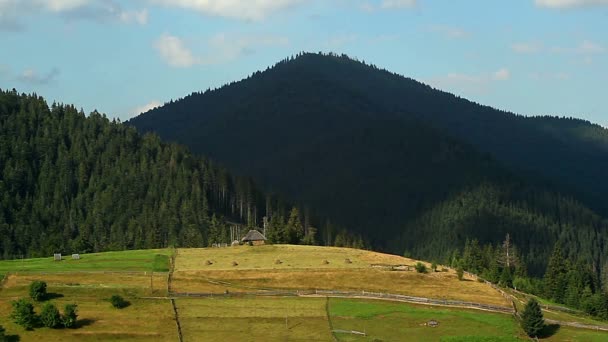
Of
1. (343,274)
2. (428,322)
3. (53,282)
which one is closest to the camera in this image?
(428,322)

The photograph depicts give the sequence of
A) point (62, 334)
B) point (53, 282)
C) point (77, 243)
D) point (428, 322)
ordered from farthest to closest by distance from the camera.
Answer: point (77, 243), point (53, 282), point (428, 322), point (62, 334)

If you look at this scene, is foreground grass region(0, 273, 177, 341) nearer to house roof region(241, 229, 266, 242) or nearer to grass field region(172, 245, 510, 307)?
grass field region(172, 245, 510, 307)

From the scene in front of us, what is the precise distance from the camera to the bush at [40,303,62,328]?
111875mm

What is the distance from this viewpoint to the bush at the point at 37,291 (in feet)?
395

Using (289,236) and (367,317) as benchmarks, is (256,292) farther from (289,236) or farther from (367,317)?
(289,236)

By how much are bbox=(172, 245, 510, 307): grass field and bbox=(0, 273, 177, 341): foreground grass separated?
311 inches

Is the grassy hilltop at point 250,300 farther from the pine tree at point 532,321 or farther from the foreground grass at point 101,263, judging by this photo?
the pine tree at point 532,321

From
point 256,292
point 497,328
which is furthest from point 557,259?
point 256,292

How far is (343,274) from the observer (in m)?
142

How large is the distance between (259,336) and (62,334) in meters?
26.3

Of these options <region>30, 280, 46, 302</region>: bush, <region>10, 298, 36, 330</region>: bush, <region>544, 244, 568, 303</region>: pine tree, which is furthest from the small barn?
<region>10, 298, 36, 330</region>: bush

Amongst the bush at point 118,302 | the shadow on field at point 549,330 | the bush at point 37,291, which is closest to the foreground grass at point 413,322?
the shadow on field at point 549,330

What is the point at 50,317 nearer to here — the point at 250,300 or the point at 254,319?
the point at 254,319

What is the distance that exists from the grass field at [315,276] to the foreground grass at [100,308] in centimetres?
791
